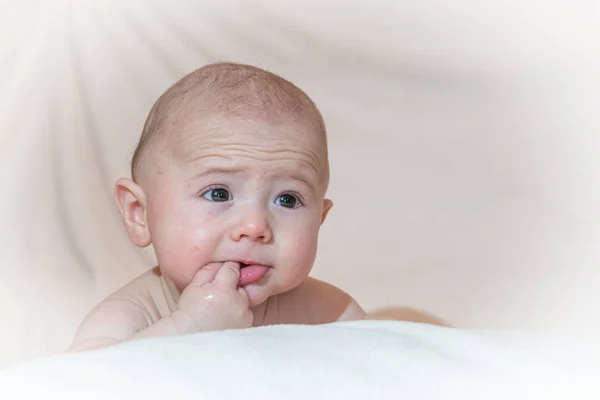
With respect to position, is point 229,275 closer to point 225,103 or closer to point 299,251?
point 299,251

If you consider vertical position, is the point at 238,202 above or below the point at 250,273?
above

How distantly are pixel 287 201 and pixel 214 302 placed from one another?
0.23 m

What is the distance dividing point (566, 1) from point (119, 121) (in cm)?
125

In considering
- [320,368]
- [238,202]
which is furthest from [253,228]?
[320,368]

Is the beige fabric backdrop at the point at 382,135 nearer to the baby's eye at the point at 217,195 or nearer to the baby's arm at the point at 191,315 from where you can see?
Result: the baby's arm at the point at 191,315

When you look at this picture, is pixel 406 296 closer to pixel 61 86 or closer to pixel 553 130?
pixel 553 130

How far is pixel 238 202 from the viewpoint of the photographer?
1328 mm

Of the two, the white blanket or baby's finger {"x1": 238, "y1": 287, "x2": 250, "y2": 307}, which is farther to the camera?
baby's finger {"x1": 238, "y1": 287, "x2": 250, "y2": 307}

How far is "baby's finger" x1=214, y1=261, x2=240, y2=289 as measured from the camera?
1.28m

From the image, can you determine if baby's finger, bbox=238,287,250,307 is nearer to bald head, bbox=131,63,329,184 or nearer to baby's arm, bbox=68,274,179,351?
baby's arm, bbox=68,274,179,351

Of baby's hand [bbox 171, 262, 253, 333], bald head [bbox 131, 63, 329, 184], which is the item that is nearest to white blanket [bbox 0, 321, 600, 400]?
baby's hand [bbox 171, 262, 253, 333]

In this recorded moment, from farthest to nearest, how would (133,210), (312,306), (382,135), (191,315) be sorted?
(382,135)
(312,306)
(133,210)
(191,315)

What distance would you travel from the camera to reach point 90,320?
1.37 meters

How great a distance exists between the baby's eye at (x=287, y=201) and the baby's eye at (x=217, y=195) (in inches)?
3.4
